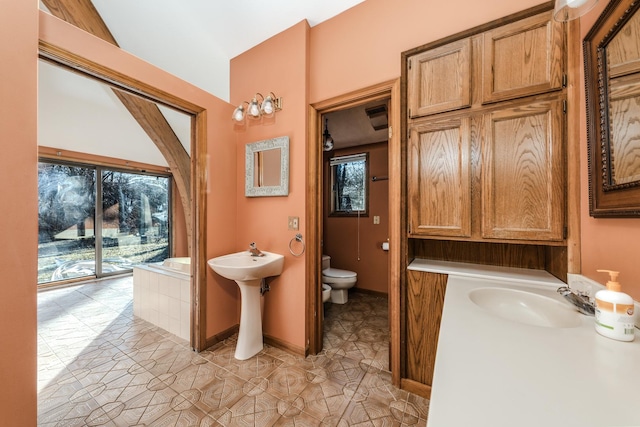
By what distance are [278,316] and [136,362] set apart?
116 centimetres

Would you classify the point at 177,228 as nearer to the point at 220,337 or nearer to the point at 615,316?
the point at 220,337

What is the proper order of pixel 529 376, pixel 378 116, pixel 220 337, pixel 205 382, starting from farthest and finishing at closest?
pixel 378 116 → pixel 220 337 → pixel 205 382 → pixel 529 376

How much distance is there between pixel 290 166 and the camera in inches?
78.7

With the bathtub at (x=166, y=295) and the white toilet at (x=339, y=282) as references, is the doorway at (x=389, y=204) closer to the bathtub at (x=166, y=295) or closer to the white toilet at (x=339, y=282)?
the white toilet at (x=339, y=282)

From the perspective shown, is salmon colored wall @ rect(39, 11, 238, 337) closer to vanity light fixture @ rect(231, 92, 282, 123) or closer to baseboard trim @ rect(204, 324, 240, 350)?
baseboard trim @ rect(204, 324, 240, 350)

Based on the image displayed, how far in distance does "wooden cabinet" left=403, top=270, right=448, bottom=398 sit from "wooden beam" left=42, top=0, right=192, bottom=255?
2.00m

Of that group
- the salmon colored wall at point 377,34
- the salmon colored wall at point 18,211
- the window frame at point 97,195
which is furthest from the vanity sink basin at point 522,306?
the window frame at point 97,195

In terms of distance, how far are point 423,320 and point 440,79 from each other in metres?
1.55

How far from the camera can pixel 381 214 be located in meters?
3.36

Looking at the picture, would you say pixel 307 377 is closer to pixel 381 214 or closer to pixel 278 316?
pixel 278 316

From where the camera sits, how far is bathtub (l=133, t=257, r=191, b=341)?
2.24 metres

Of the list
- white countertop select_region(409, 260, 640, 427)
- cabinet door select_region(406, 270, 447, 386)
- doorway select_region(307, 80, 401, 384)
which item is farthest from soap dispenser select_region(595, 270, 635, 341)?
doorway select_region(307, 80, 401, 384)

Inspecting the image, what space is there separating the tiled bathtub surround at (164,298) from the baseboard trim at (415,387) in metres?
1.90

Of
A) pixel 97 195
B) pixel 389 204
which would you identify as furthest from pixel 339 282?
pixel 97 195
